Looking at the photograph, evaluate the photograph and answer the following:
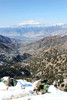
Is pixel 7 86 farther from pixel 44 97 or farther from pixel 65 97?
pixel 65 97

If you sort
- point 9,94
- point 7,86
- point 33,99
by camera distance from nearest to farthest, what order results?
point 33,99 < point 9,94 < point 7,86

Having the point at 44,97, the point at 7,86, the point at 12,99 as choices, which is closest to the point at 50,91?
the point at 44,97

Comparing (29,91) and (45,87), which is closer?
(29,91)

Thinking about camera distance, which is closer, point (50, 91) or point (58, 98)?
point (58, 98)

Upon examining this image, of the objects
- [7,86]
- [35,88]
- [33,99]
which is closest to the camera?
[33,99]

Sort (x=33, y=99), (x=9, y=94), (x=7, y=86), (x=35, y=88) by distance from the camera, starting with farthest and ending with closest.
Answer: (x=7, y=86) < (x=35, y=88) < (x=9, y=94) < (x=33, y=99)

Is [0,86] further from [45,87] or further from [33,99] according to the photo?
[33,99]

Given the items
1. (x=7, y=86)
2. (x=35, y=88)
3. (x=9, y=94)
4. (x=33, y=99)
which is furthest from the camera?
(x=7, y=86)

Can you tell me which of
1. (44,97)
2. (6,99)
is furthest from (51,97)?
(6,99)
